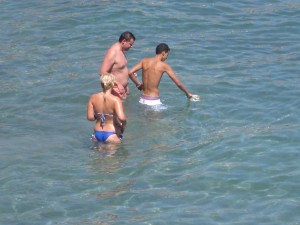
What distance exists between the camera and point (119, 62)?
14.3m

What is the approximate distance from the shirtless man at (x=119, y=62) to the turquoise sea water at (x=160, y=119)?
50 centimetres

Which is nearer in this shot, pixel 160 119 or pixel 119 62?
pixel 160 119

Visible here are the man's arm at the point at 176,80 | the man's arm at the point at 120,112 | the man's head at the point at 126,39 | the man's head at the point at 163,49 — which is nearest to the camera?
the man's arm at the point at 120,112

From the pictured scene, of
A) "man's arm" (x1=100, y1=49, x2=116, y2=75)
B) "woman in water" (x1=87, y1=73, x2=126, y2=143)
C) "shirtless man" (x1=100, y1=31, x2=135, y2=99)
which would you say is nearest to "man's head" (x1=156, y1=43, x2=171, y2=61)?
"shirtless man" (x1=100, y1=31, x2=135, y2=99)

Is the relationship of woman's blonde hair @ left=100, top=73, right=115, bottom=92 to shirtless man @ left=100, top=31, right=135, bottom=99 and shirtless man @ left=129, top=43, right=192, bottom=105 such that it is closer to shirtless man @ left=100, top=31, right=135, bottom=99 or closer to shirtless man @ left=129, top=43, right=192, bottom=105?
shirtless man @ left=100, top=31, right=135, bottom=99

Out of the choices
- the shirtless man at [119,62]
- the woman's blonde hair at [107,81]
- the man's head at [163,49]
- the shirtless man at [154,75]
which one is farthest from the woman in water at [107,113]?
the man's head at [163,49]

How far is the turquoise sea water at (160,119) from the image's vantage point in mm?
10836

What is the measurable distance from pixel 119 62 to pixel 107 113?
2.21m

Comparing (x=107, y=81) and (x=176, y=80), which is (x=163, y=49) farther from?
(x=107, y=81)

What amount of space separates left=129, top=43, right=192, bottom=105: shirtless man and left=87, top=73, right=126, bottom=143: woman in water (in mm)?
2045

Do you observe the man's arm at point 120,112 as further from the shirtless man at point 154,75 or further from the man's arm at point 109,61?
the shirtless man at point 154,75

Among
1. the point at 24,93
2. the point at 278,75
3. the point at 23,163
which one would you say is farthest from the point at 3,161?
the point at 278,75

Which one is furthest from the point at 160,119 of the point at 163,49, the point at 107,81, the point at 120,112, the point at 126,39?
the point at 107,81

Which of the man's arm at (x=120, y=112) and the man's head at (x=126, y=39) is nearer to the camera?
the man's arm at (x=120, y=112)
